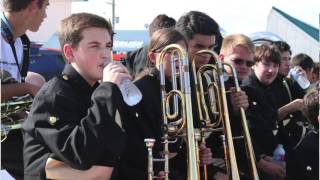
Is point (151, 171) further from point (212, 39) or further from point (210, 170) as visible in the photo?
point (212, 39)

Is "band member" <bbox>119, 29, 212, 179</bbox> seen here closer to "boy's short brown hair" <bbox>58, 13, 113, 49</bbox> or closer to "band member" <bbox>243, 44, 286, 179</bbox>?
"boy's short brown hair" <bbox>58, 13, 113, 49</bbox>

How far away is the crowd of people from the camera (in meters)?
1.77

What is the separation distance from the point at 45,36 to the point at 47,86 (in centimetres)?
252

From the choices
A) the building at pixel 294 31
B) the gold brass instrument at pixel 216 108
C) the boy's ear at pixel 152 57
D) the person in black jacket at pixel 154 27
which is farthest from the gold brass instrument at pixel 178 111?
A: the building at pixel 294 31

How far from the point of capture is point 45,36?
434 cm

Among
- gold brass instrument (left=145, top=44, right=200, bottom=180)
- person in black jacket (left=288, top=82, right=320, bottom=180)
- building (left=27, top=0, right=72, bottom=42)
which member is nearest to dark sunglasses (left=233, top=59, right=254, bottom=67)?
person in black jacket (left=288, top=82, right=320, bottom=180)

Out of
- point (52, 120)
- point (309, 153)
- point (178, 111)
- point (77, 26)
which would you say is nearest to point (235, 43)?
point (309, 153)

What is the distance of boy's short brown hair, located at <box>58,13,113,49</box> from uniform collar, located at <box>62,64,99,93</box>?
0.12 metres

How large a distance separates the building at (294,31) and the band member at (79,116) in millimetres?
10472

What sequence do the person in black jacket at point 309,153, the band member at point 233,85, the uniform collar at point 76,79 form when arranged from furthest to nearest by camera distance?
the band member at point 233,85 < the person in black jacket at point 309,153 < the uniform collar at point 76,79

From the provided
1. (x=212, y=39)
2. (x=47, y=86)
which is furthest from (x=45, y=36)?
(x=47, y=86)

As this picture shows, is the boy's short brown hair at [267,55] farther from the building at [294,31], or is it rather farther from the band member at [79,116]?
the building at [294,31]

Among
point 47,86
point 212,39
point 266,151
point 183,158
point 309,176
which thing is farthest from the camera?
point 266,151

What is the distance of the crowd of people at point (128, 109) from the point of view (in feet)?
5.81
